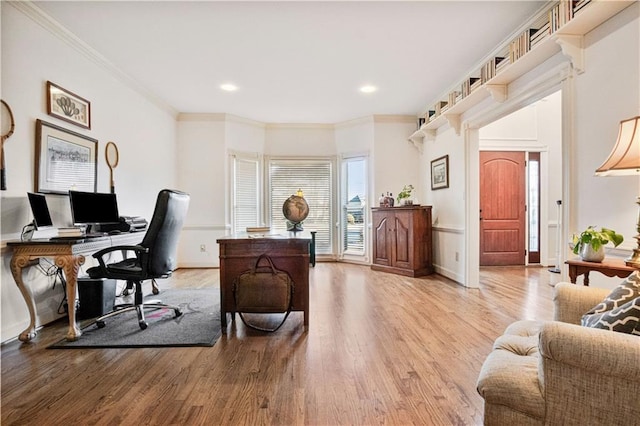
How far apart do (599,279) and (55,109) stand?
14.5 feet

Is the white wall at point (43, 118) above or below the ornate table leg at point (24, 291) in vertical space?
above

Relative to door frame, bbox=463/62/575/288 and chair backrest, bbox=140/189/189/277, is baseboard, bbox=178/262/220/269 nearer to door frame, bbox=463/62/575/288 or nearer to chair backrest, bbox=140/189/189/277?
chair backrest, bbox=140/189/189/277

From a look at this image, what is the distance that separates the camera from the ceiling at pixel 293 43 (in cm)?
254

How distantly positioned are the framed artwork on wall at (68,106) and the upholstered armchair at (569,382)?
362 cm

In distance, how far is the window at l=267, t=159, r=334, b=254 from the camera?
6031 mm

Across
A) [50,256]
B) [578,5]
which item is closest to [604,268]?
[578,5]

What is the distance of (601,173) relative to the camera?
5.78 feet

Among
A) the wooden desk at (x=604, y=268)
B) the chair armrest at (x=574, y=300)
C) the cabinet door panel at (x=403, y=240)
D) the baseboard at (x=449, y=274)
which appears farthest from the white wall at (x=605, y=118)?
the cabinet door panel at (x=403, y=240)

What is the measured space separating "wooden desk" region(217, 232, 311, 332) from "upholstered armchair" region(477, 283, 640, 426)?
1.65 m

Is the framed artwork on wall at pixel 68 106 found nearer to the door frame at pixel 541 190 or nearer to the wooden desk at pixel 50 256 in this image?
the wooden desk at pixel 50 256

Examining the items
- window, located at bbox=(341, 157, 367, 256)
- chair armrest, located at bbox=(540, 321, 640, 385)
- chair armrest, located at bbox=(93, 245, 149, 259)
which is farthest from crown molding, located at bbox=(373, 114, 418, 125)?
chair armrest, located at bbox=(540, 321, 640, 385)

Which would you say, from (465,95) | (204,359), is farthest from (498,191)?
(204,359)

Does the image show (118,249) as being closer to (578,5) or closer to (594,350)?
(594,350)

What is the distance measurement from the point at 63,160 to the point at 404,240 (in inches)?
161
